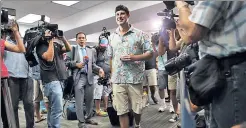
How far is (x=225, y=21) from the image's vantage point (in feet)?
2.31

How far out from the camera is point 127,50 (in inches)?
79.0

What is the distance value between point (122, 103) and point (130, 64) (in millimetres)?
323

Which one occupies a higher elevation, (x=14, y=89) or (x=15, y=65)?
(x=15, y=65)

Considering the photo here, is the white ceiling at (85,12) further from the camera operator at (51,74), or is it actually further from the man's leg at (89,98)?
the camera operator at (51,74)

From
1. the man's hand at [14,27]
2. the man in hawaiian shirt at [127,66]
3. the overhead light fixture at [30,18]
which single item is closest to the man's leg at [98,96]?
the man in hawaiian shirt at [127,66]

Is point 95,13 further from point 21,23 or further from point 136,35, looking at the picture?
point 136,35

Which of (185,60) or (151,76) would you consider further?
(151,76)

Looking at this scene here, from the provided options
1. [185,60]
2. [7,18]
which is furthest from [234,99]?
[7,18]

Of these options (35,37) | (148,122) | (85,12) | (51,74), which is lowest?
(148,122)

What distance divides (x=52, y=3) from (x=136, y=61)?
3.57m

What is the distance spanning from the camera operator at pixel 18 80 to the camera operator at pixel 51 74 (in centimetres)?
26

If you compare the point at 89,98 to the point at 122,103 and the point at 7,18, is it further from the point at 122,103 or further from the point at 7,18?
the point at 7,18

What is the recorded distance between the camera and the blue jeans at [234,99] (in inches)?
26.3

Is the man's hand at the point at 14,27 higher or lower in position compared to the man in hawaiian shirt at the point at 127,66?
higher
